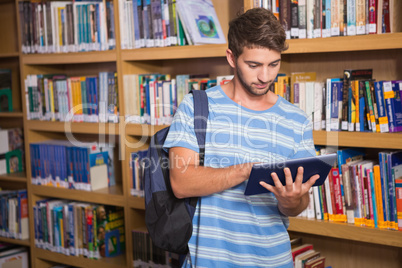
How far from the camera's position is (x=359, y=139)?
209cm

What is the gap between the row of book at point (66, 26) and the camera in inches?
112

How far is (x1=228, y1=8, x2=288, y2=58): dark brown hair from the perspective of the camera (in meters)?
1.55

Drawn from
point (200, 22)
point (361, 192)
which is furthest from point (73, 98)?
point (361, 192)

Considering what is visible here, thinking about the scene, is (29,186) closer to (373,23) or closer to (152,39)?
(152,39)

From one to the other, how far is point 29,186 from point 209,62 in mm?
1539

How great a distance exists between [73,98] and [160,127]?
74cm

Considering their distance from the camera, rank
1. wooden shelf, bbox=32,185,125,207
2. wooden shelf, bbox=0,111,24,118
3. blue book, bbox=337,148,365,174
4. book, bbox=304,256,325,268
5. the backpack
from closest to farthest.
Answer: the backpack
blue book, bbox=337,148,365,174
book, bbox=304,256,325,268
wooden shelf, bbox=32,185,125,207
wooden shelf, bbox=0,111,24,118

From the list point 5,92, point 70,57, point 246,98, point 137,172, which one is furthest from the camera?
point 5,92

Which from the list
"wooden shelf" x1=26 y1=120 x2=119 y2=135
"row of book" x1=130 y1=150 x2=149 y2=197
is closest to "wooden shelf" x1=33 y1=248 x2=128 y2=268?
"row of book" x1=130 y1=150 x2=149 y2=197

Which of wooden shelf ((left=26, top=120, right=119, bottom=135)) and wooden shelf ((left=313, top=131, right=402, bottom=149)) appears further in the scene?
wooden shelf ((left=26, top=120, right=119, bottom=135))

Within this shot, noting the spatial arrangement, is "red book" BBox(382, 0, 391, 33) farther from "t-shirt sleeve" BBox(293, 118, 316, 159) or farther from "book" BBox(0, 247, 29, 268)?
"book" BBox(0, 247, 29, 268)

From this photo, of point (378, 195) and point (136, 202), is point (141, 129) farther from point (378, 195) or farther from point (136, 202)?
point (378, 195)

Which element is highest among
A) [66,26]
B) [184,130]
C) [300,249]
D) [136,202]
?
[66,26]

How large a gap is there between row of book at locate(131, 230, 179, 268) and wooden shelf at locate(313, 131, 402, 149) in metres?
1.05
